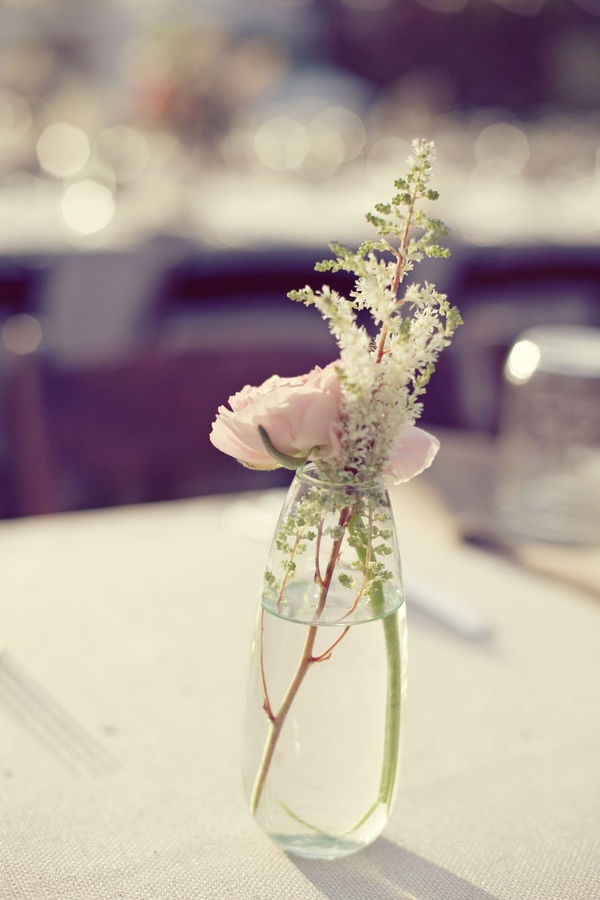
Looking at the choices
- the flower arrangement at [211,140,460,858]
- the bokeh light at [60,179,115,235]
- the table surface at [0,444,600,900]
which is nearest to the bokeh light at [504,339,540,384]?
the table surface at [0,444,600,900]

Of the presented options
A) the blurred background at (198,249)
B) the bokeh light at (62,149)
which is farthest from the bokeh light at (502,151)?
the bokeh light at (62,149)

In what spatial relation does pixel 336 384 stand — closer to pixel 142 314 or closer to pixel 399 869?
pixel 399 869

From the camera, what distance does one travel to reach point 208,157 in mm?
2637

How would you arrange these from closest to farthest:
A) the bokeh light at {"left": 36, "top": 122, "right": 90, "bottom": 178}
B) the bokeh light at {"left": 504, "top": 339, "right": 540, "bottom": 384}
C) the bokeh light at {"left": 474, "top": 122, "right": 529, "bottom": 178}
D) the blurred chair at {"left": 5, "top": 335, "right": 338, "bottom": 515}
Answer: the bokeh light at {"left": 504, "top": 339, "right": 540, "bottom": 384} → the blurred chair at {"left": 5, "top": 335, "right": 338, "bottom": 515} → the bokeh light at {"left": 36, "top": 122, "right": 90, "bottom": 178} → the bokeh light at {"left": 474, "top": 122, "right": 529, "bottom": 178}

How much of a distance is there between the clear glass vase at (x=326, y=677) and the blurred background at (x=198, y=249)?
0.77m

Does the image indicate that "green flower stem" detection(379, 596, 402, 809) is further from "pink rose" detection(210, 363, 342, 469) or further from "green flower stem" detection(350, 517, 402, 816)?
"pink rose" detection(210, 363, 342, 469)

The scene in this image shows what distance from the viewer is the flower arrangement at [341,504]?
469 mm

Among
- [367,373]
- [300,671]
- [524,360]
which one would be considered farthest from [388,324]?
[524,360]

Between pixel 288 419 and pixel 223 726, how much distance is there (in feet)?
0.95

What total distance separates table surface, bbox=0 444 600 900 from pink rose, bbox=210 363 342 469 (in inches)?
8.9

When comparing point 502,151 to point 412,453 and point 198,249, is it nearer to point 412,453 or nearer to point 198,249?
point 198,249

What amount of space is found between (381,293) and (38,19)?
A: 6.93 meters

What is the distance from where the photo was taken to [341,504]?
49cm

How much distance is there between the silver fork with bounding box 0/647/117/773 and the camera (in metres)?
0.63
